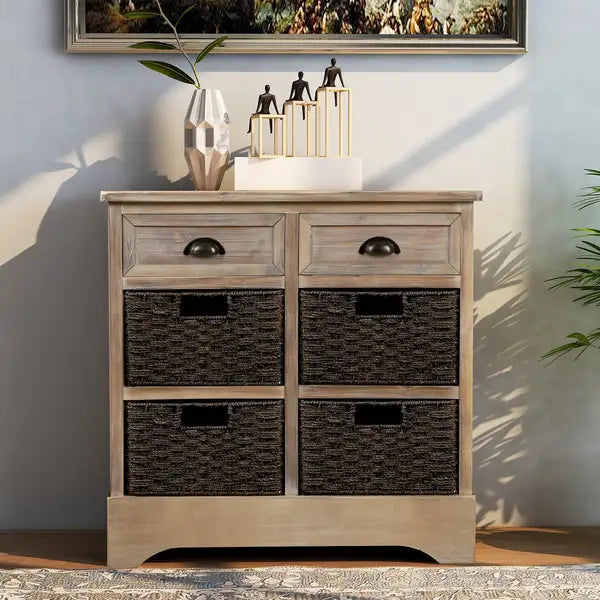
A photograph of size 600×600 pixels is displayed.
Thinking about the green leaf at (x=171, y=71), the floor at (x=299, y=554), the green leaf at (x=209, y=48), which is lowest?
the floor at (x=299, y=554)

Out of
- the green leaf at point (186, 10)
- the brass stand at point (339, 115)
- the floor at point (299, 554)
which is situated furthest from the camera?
the green leaf at point (186, 10)

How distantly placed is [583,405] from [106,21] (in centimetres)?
188

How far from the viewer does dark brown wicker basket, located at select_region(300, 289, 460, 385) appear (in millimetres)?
2197

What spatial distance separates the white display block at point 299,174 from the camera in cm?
234

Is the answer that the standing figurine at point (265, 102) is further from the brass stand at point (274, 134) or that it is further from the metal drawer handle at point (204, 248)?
the metal drawer handle at point (204, 248)

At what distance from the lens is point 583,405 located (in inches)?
104

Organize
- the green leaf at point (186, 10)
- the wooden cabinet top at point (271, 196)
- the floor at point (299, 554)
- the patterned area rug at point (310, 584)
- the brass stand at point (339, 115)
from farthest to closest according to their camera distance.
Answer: the green leaf at point (186, 10)
the brass stand at point (339, 115)
the floor at point (299, 554)
the wooden cabinet top at point (271, 196)
the patterned area rug at point (310, 584)

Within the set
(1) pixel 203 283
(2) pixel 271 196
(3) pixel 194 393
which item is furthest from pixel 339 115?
(3) pixel 194 393

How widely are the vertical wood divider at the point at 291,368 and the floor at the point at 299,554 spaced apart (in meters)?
0.24

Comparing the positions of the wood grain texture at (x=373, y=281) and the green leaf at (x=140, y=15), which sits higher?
the green leaf at (x=140, y=15)

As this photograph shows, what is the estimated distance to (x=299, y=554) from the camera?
2334 millimetres

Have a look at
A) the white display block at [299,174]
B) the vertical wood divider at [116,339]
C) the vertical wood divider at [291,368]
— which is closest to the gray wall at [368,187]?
the white display block at [299,174]

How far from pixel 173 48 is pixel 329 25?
0.48 meters

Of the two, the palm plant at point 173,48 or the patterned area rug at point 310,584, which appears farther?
the palm plant at point 173,48
